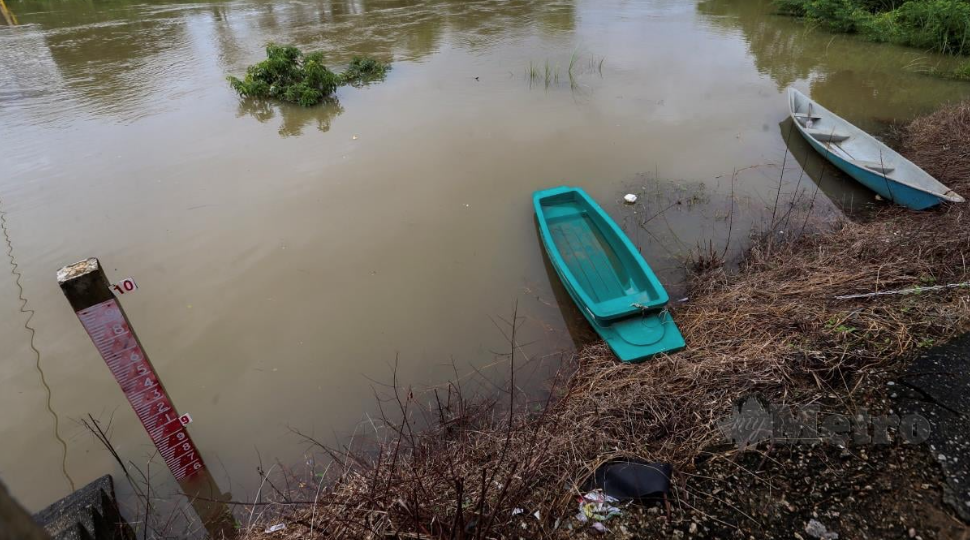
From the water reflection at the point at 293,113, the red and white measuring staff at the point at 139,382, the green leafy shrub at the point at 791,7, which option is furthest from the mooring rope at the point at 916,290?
the green leafy shrub at the point at 791,7

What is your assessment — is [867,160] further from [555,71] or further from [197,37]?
[197,37]

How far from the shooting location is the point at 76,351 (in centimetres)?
399

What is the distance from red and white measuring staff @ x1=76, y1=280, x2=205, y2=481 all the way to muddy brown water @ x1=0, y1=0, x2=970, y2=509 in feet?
1.30

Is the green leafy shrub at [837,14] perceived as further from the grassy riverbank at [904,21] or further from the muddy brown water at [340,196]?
the muddy brown water at [340,196]

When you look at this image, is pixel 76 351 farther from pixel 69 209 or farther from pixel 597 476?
pixel 597 476

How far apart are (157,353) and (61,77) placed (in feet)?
33.9

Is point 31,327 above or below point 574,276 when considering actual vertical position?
below

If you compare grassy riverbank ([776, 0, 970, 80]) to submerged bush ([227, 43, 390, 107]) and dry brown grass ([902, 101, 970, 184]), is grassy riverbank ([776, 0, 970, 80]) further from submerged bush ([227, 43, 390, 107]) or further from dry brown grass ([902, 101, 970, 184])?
submerged bush ([227, 43, 390, 107])

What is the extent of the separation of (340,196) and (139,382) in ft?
12.3

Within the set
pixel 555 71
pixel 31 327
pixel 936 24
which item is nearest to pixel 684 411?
pixel 31 327

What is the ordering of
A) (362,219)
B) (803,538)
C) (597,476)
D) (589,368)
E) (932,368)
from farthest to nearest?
(362,219) < (589,368) < (932,368) < (597,476) < (803,538)

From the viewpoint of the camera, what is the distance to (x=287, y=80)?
906 centimetres

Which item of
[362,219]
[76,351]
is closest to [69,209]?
[76,351]

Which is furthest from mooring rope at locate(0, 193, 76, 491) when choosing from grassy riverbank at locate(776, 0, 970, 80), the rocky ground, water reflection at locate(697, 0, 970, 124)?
grassy riverbank at locate(776, 0, 970, 80)
